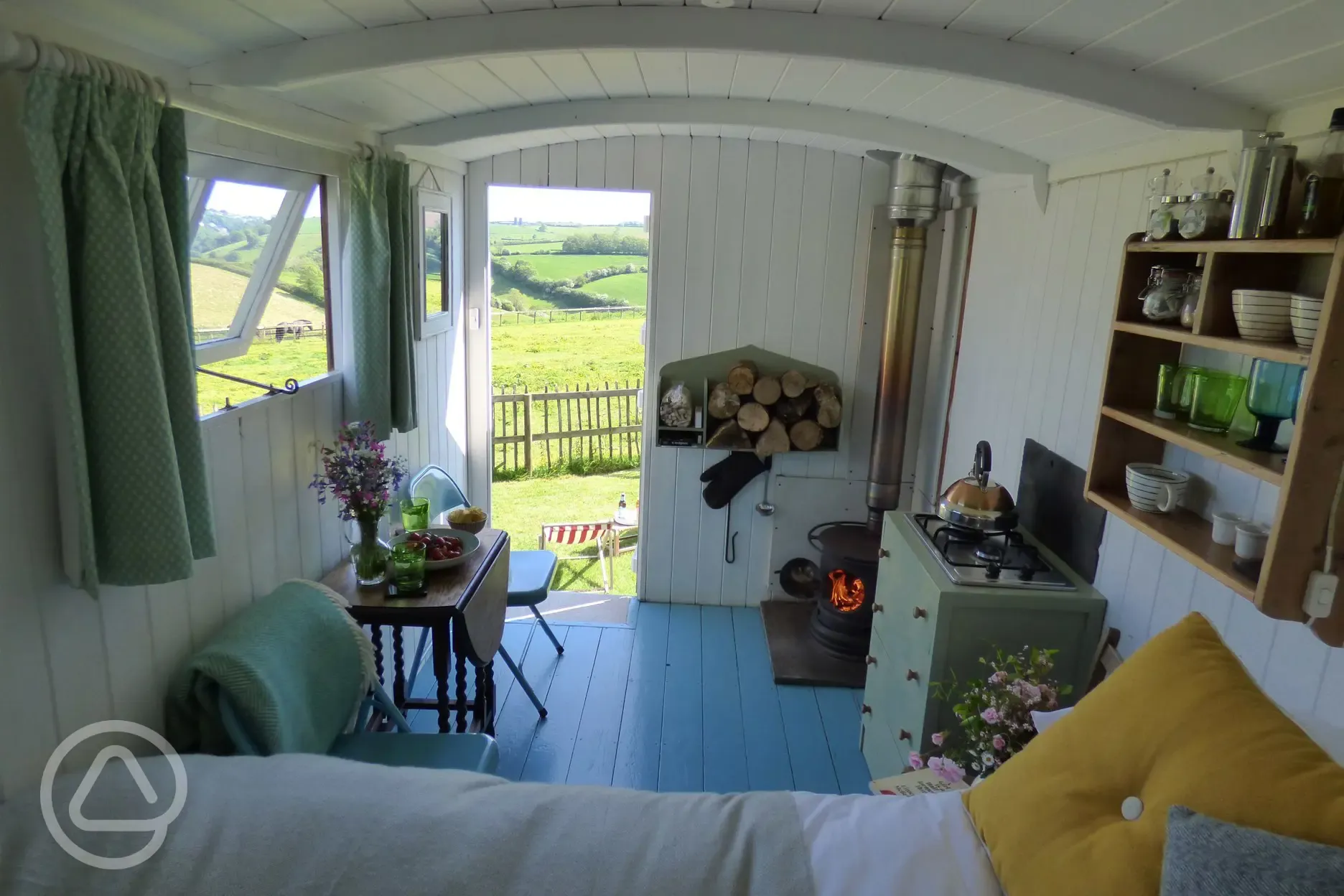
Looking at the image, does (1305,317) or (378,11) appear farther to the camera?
(378,11)

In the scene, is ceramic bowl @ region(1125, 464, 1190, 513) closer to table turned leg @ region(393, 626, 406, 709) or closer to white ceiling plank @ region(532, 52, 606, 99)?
white ceiling plank @ region(532, 52, 606, 99)

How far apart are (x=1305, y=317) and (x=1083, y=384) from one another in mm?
Result: 997

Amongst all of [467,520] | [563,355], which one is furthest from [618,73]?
[563,355]

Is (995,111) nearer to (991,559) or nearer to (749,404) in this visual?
(991,559)

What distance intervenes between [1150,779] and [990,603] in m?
0.95

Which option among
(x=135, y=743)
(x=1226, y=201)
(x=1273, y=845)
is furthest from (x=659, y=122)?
(x=1273, y=845)

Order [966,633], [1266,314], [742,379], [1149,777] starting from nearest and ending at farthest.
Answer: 1. [1149,777]
2. [1266,314]
3. [966,633]
4. [742,379]

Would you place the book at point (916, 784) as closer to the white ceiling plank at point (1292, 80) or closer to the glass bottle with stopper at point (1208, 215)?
the glass bottle with stopper at point (1208, 215)

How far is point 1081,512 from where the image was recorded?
2.27m

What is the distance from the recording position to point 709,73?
7.63 ft

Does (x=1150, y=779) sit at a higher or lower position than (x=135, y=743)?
higher

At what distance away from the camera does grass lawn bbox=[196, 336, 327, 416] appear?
2.03 meters

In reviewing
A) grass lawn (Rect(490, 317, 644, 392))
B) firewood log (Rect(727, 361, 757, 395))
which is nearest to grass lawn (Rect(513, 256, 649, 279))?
grass lawn (Rect(490, 317, 644, 392))

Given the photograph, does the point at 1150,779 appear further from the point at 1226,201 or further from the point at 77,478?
the point at 77,478
